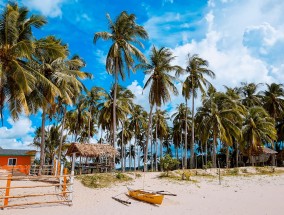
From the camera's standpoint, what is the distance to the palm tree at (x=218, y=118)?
31.4 meters

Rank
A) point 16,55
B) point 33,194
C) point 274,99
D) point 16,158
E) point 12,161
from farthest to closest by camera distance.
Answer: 1. point 274,99
2. point 16,158
3. point 12,161
4. point 16,55
5. point 33,194

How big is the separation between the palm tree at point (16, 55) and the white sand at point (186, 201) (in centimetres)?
605

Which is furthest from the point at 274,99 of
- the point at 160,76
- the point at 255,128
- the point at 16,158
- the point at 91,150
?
the point at 16,158

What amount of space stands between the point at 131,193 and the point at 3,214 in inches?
269

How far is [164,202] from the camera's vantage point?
14625 mm

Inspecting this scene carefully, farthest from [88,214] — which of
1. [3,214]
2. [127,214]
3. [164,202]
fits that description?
[164,202]

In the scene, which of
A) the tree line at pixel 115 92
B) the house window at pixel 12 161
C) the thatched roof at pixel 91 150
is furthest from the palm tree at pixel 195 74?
the house window at pixel 12 161

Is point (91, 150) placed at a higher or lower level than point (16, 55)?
lower

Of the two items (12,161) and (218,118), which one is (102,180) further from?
(12,161)

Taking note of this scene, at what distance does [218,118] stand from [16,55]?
22811 mm

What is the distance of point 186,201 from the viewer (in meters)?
15.1

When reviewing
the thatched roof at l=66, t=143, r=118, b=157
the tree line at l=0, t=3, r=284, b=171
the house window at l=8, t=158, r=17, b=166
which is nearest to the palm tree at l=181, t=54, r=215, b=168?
the tree line at l=0, t=3, r=284, b=171

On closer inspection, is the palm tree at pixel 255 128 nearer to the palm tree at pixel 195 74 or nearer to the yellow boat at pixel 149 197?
the palm tree at pixel 195 74

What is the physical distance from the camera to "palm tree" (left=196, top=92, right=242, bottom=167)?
31.4 metres
